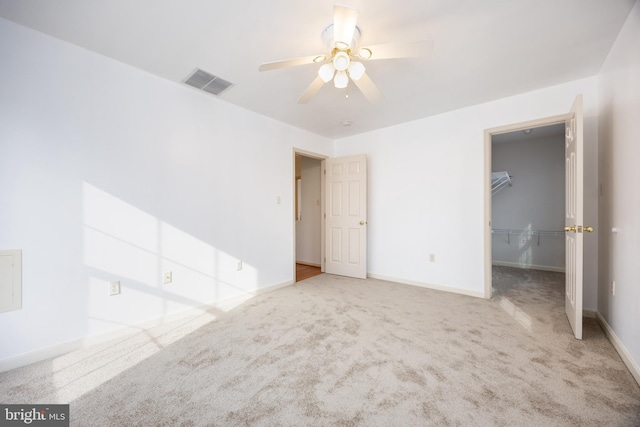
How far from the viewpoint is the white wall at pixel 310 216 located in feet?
18.1

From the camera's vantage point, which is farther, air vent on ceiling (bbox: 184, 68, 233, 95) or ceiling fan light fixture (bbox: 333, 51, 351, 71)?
air vent on ceiling (bbox: 184, 68, 233, 95)

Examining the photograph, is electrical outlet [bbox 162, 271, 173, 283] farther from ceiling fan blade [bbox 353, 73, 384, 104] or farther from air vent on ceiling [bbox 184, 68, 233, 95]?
ceiling fan blade [bbox 353, 73, 384, 104]

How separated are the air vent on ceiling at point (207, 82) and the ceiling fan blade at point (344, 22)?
1508 millimetres

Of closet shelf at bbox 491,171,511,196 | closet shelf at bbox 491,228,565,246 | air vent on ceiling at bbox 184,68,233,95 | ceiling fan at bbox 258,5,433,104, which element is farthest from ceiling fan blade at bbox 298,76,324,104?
closet shelf at bbox 491,228,565,246

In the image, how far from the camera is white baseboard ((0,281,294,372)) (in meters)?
1.85

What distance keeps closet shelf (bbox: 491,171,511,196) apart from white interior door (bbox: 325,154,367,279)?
8.82ft

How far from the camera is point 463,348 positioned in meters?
2.05

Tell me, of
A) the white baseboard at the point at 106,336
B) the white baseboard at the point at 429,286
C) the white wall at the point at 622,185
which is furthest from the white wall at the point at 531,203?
the white baseboard at the point at 106,336

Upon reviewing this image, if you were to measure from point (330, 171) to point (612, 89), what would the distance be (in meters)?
3.36

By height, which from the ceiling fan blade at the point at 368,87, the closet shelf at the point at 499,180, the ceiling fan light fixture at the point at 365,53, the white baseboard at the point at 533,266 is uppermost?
the ceiling fan light fixture at the point at 365,53

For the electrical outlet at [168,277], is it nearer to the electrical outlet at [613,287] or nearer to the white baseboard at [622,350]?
the white baseboard at [622,350]

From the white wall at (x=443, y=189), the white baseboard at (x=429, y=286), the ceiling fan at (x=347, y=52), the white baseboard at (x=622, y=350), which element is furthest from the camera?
→ the white baseboard at (x=429, y=286)

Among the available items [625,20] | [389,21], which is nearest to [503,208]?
[625,20]

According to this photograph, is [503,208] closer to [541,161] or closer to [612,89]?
[541,161]
